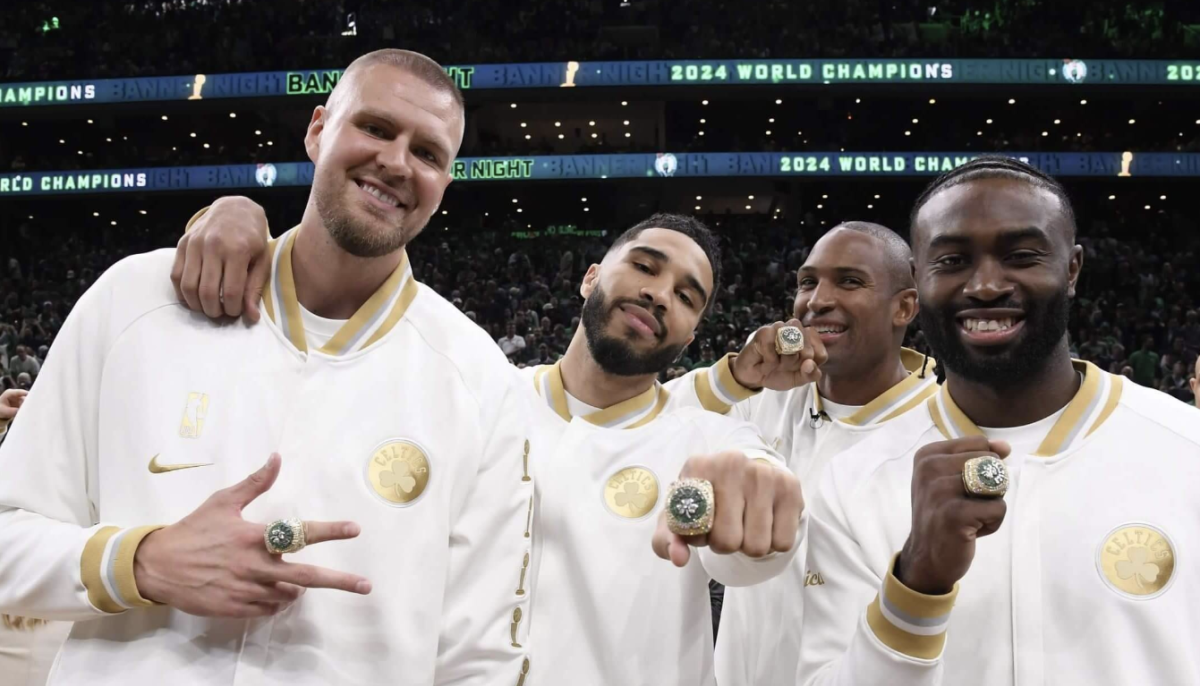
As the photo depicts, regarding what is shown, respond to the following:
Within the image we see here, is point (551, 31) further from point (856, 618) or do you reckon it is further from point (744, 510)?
point (744, 510)

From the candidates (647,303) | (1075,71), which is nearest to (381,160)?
(647,303)

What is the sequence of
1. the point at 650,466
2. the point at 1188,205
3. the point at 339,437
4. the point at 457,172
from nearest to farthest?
the point at 339,437 < the point at 650,466 < the point at 457,172 < the point at 1188,205

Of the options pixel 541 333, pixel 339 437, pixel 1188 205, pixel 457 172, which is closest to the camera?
pixel 339 437

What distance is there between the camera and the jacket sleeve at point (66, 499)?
1.83 m

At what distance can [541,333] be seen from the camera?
14.7m

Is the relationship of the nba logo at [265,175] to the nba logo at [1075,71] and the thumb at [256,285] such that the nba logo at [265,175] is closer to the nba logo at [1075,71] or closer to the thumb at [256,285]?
the nba logo at [1075,71]

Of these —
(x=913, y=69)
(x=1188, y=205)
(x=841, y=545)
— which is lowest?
(x=841, y=545)

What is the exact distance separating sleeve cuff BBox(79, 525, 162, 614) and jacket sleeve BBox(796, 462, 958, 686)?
4.61ft

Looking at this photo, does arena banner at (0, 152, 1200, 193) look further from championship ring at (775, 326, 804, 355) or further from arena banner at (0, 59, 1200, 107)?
championship ring at (775, 326, 804, 355)

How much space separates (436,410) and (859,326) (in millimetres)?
1832

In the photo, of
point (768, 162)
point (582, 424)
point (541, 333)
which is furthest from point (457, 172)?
point (582, 424)

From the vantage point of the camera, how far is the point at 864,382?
3.46 metres

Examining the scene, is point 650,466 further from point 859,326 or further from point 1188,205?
point 1188,205

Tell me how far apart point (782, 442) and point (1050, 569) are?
5.14ft
